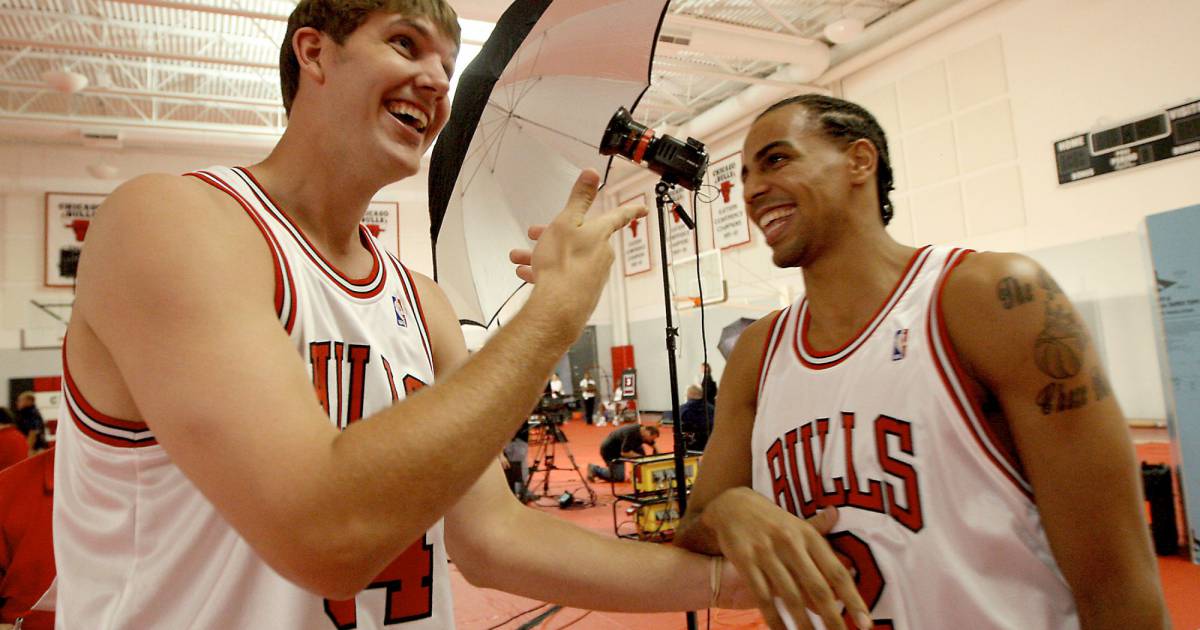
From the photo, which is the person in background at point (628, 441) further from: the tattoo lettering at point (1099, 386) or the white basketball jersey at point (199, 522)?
the white basketball jersey at point (199, 522)

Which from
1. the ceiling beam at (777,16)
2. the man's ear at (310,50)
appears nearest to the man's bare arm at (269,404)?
the man's ear at (310,50)

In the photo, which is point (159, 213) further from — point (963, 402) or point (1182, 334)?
point (1182, 334)

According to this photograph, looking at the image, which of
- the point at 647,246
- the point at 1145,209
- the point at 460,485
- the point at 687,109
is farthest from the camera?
the point at 647,246

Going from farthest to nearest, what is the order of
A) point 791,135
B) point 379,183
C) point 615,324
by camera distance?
1. point 615,324
2. point 791,135
3. point 379,183

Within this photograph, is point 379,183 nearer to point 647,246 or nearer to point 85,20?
point 85,20

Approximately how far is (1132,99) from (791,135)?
31.9 ft

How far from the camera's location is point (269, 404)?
3.17ft

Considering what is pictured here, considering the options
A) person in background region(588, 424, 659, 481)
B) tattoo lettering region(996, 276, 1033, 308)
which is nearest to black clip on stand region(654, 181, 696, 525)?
tattoo lettering region(996, 276, 1033, 308)

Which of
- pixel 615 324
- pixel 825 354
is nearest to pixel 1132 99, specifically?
pixel 825 354

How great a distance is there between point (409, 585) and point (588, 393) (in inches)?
700

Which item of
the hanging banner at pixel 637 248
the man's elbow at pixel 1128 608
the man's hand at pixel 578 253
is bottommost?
the man's elbow at pixel 1128 608

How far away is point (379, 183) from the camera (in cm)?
160

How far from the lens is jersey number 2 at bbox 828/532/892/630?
1769 mm

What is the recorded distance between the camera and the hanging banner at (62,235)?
15987 millimetres
